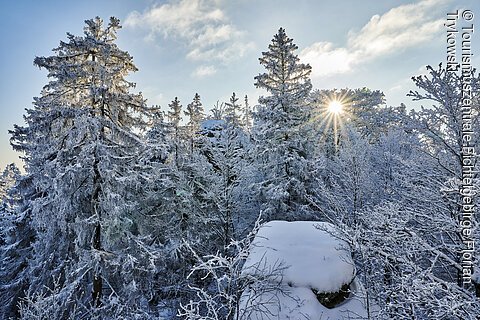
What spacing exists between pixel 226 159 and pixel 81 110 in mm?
5298

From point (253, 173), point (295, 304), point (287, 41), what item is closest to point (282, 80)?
point (287, 41)

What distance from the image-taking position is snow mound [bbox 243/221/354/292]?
557 cm

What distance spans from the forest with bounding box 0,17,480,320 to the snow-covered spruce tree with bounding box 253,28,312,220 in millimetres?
72

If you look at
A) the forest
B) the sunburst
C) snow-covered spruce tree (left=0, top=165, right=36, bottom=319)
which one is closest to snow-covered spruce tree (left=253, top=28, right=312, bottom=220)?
the forest

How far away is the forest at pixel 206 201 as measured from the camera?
5004 mm

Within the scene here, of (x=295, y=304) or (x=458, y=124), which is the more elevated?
(x=458, y=124)

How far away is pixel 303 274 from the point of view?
564 cm

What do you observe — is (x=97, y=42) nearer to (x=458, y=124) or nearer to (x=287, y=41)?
(x=287, y=41)

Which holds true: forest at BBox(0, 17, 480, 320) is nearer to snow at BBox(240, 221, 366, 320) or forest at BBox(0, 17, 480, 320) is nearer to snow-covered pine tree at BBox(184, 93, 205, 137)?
snow at BBox(240, 221, 366, 320)

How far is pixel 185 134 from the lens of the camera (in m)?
23.8

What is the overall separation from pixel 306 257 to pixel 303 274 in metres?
0.43

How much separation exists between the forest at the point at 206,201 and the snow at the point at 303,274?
0.34 metres

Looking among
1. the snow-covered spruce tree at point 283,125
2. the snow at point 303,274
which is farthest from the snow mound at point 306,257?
the snow-covered spruce tree at point 283,125

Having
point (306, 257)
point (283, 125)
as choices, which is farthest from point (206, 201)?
point (306, 257)
